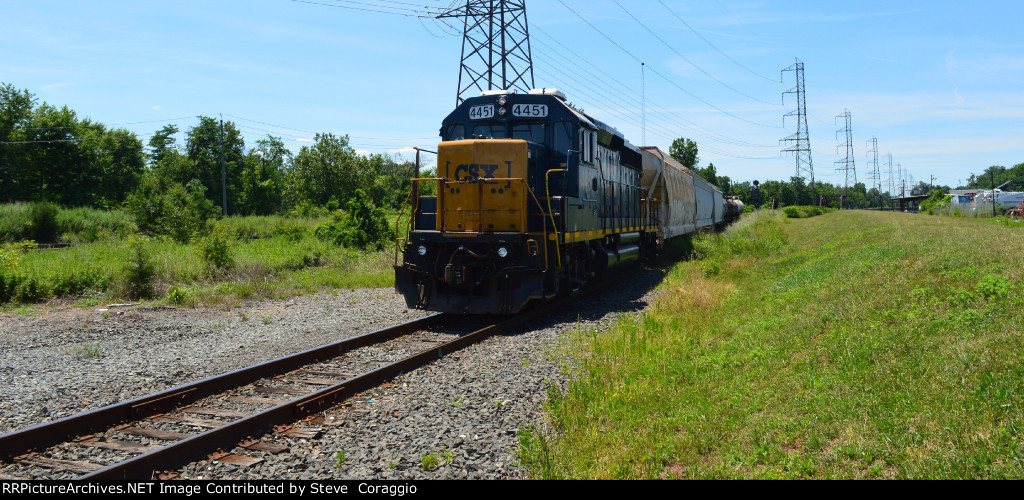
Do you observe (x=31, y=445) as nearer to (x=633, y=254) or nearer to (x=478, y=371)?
(x=478, y=371)

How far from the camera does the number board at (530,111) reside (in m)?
10.6

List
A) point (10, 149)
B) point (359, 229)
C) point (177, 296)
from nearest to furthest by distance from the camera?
point (177, 296), point (359, 229), point (10, 149)

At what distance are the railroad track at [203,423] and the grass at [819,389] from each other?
6.40ft

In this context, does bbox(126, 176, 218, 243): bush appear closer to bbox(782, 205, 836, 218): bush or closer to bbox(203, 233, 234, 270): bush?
bbox(203, 233, 234, 270): bush

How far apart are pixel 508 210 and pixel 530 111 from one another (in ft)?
6.88

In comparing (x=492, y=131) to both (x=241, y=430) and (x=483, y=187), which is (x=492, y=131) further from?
(x=241, y=430)

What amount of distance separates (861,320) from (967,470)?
13.0ft

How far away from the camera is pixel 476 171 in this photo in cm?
971

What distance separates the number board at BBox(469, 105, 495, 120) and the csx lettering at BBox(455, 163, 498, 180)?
4.70ft

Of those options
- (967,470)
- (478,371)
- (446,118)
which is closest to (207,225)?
(446,118)

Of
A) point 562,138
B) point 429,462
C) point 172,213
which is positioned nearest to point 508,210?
point 562,138

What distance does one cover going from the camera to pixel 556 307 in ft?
36.4

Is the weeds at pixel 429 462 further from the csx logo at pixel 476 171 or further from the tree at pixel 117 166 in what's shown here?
the tree at pixel 117 166

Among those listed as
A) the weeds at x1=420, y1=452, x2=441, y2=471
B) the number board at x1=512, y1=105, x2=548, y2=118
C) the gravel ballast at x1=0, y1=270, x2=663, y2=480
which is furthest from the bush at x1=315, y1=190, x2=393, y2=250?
the weeds at x1=420, y1=452, x2=441, y2=471
